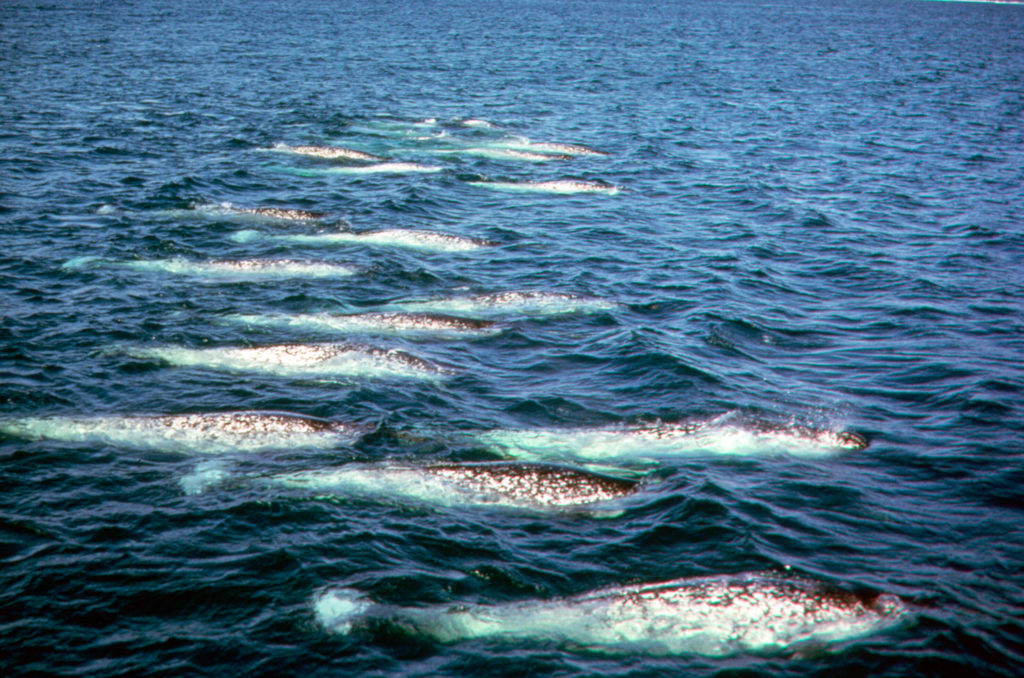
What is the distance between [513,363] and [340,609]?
7.83 metres

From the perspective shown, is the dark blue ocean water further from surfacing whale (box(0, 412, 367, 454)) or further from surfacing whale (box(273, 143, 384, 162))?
surfacing whale (box(273, 143, 384, 162))

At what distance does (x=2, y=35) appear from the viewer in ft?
200

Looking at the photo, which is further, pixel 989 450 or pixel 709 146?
pixel 709 146

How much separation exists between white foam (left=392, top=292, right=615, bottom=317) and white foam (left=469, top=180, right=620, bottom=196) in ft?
34.7

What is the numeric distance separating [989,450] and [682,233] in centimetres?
1353

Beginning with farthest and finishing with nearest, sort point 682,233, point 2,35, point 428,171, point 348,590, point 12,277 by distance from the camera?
point 2,35
point 428,171
point 682,233
point 12,277
point 348,590

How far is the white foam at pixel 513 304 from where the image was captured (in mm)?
19625

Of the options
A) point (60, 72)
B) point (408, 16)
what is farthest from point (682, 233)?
point (408, 16)

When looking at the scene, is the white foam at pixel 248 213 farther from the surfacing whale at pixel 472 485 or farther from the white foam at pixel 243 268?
the surfacing whale at pixel 472 485

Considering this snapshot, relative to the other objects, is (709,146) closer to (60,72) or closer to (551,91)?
(551,91)

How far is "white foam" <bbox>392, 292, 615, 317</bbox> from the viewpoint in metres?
19.6

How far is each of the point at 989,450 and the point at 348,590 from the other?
1030cm

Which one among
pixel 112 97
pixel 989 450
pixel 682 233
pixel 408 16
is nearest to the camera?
pixel 989 450

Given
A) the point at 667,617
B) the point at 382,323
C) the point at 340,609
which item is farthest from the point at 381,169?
the point at 667,617
